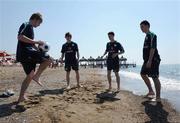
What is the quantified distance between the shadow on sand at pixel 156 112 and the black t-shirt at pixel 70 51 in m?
3.35

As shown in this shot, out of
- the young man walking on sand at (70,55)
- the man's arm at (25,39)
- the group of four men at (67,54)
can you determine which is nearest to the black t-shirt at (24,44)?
the group of four men at (67,54)

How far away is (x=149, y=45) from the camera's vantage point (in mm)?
7930

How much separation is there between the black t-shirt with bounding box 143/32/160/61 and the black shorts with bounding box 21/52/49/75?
267 cm

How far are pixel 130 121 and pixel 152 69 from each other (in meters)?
2.02

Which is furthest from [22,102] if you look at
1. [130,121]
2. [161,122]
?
[161,122]

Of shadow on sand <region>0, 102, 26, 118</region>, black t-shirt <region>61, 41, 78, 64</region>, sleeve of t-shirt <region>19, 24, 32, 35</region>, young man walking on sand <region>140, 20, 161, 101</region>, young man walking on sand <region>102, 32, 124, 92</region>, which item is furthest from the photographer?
black t-shirt <region>61, 41, 78, 64</region>

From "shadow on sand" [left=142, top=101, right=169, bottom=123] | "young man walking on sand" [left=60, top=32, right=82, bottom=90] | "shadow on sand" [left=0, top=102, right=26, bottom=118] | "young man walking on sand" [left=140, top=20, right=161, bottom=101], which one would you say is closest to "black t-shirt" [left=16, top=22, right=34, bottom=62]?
"shadow on sand" [left=0, top=102, right=26, bottom=118]

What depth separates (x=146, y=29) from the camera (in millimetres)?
8031

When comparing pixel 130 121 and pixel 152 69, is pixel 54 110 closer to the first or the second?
pixel 130 121

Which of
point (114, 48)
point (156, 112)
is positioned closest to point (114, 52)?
point (114, 48)

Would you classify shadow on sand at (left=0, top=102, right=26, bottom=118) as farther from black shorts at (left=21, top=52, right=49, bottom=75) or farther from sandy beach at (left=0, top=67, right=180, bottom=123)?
black shorts at (left=21, top=52, right=49, bottom=75)

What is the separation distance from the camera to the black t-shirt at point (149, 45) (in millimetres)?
7745

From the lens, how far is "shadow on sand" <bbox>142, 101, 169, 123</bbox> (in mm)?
6188

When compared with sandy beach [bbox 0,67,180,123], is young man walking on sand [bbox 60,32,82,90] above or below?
above
